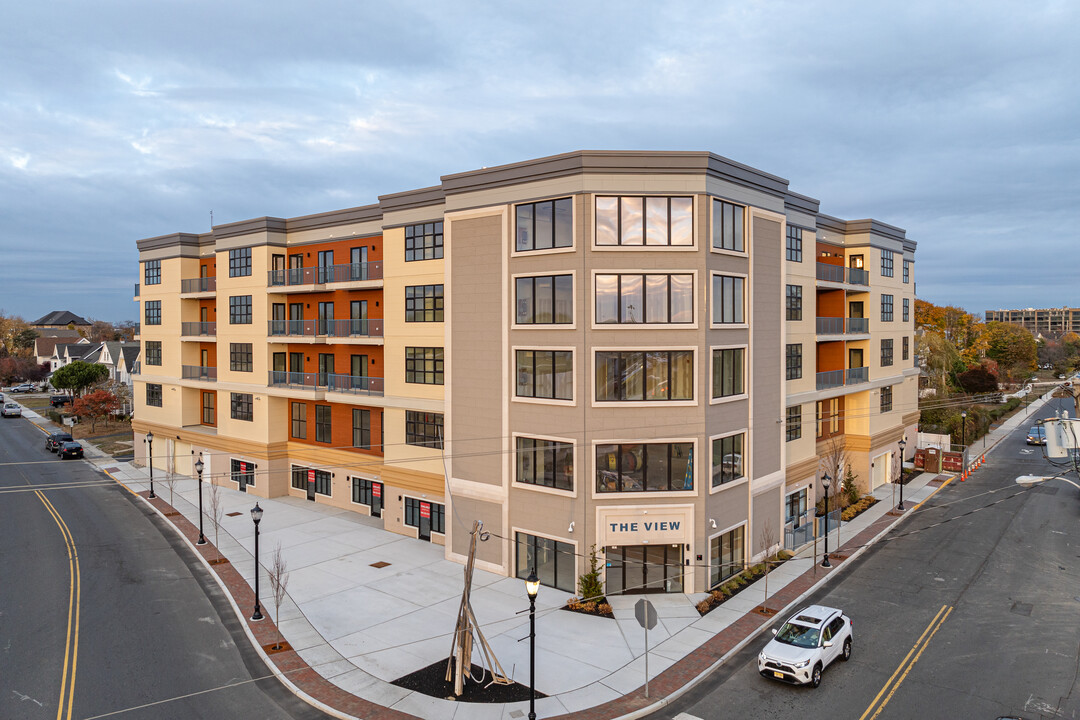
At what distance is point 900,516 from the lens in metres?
32.6

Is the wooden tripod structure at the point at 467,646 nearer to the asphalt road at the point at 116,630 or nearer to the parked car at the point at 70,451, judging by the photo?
the asphalt road at the point at 116,630

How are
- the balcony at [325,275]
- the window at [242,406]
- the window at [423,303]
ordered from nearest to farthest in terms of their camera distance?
the window at [423,303], the balcony at [325,275], the window at [242,406]

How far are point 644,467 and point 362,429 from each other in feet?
57.7

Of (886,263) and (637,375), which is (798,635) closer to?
(637,375)

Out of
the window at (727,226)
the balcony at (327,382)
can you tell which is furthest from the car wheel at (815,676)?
the balcony at (327,382)

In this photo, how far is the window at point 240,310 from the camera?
123ft

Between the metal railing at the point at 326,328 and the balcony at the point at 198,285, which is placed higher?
the balcony at the point at 198,285

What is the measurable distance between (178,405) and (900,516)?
4463cm

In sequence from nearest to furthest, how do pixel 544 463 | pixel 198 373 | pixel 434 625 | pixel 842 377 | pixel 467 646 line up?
1. pixel 467 646
2. pixel 434 625
3. pixel 544 463
4. pixel 842 377
5. pixel 198 373

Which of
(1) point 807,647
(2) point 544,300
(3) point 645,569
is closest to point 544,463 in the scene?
(3) point 645,569

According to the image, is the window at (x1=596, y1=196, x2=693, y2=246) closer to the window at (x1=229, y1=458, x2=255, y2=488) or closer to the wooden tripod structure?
the wooden tripod structure

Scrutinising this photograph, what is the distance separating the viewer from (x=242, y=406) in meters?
38.2

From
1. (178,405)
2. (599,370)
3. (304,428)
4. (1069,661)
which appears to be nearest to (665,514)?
(599,370)

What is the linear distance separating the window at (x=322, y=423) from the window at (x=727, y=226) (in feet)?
76.7
